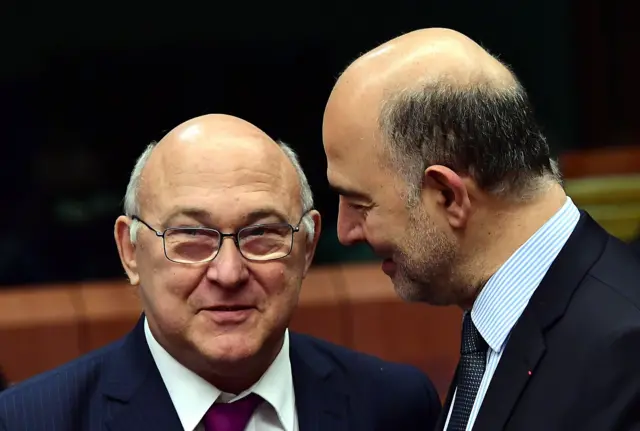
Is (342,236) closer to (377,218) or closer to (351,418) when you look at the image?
(377,218)

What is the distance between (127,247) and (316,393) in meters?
0.57

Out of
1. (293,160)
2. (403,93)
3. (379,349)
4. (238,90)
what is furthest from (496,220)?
(238,90)

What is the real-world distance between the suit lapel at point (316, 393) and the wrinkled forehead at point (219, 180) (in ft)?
1.41

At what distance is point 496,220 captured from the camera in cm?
212

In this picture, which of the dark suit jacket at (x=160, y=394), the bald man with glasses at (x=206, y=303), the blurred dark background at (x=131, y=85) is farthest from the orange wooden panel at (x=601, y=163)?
the bald man with glasses at (x=206, y=303)

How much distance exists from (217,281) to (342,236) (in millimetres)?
313

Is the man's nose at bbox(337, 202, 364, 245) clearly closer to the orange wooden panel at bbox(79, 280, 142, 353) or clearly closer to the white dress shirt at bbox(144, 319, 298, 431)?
the white dress shirt at bbox(144, 319, 298, 431)

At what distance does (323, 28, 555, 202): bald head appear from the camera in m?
2.10

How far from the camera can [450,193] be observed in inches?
83.4

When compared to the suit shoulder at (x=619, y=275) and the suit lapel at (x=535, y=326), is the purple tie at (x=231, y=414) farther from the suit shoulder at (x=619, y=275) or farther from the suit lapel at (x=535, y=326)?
the suit shoulder at (x=619, y=275)

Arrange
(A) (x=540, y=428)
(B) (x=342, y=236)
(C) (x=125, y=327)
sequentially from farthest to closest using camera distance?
(C) (x=125, y=327) < (B) (x=342, y=236) < (A) (x=540, y=428)

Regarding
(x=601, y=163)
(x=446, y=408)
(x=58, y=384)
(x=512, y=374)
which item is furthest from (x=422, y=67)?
(x=601, y=163)

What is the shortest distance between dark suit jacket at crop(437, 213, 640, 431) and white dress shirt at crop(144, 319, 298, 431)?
0.54 meters

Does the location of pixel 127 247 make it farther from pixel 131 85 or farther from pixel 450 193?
pixel 131 85
